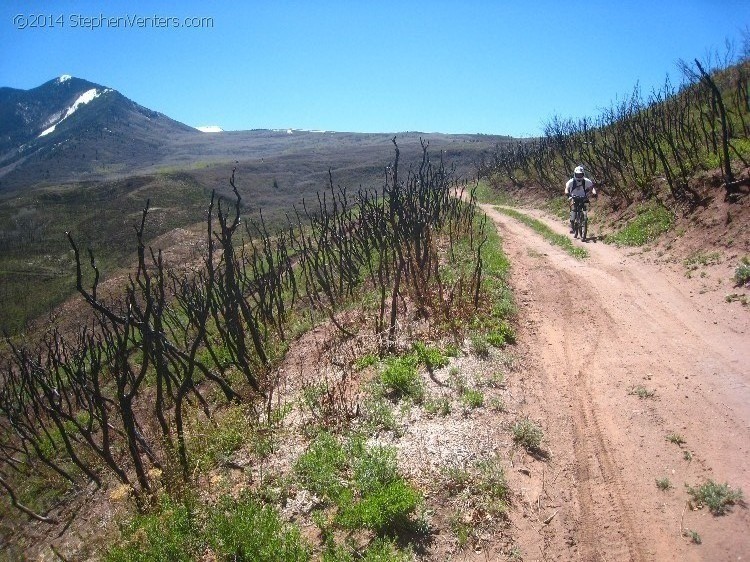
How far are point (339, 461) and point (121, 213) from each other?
55431 millimetres

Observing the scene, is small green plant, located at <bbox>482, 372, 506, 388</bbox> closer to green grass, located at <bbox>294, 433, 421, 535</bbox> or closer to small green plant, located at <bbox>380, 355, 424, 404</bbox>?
small green plant, located at <bbox>380, 355, 424, 404</bbox>

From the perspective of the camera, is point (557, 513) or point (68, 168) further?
point (68, 168)

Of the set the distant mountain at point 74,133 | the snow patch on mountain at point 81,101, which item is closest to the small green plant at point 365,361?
the distant mountain at point 74,133

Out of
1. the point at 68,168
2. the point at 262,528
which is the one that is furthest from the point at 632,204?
the point at 68,168

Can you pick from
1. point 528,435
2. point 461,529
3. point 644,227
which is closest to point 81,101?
point 644,227

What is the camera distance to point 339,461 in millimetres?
5062

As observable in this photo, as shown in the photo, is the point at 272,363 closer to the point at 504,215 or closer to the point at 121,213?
the point at 504,215

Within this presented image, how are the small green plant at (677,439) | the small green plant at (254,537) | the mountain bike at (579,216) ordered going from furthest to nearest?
1. the mountain bike at (579,216)
2. the small green plant at (677,439)
3. the small green plant at (254,537)

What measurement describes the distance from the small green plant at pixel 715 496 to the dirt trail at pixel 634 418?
0.07 metres

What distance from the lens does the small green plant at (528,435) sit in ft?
16.4

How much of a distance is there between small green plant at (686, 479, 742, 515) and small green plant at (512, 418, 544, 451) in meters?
1.39

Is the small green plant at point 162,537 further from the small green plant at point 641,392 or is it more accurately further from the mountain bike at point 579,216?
the mountain bike at point 579,216

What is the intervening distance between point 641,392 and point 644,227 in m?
8.76

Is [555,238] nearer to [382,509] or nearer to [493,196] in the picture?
[382,509]
